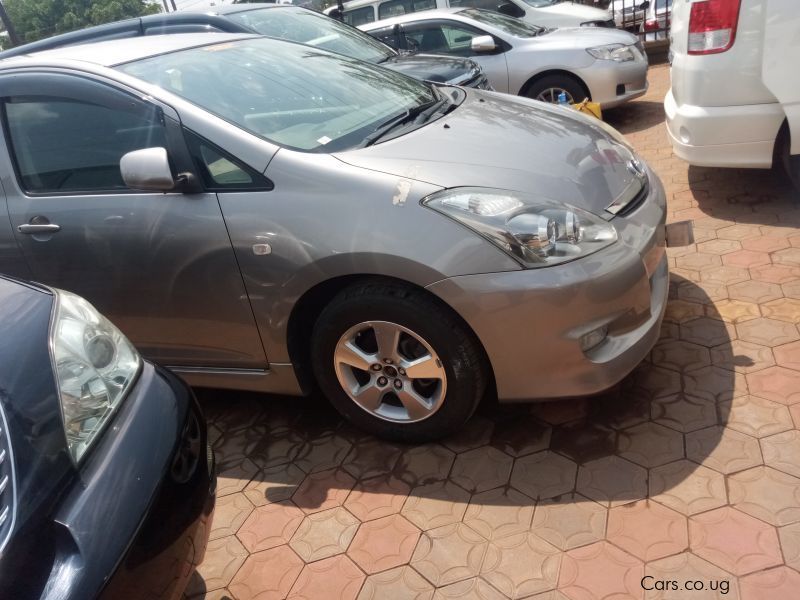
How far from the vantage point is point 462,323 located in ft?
7.54

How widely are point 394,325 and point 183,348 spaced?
3.39ft

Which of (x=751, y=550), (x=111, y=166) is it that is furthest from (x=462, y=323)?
(x=111, y=166)

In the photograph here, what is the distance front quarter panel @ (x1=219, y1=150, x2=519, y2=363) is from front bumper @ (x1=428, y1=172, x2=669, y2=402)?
0.10m

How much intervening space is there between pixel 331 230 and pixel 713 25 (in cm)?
267

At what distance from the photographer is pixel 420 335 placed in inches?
91.6

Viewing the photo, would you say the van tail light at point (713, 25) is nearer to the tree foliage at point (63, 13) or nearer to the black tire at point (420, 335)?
the black tire at point (420, 335)

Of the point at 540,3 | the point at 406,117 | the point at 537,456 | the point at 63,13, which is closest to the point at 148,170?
the point at 406,117

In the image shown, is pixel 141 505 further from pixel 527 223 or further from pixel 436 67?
pixel 436 67

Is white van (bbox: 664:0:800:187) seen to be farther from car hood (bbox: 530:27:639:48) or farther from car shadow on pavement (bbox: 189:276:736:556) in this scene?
car hood (bbox: 530:27:639:48)

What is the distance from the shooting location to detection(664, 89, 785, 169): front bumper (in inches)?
143

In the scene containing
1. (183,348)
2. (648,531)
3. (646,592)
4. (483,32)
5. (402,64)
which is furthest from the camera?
(483,32)

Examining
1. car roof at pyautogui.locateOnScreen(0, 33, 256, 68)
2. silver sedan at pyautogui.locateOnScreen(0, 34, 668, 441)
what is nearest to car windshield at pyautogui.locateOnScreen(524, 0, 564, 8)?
silver sedan at pyautogui.locateOnScreen(0, 34, 668, 441)

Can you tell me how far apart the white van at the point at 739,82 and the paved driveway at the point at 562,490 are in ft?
3.33

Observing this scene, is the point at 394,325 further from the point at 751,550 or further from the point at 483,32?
the point at 483,32
